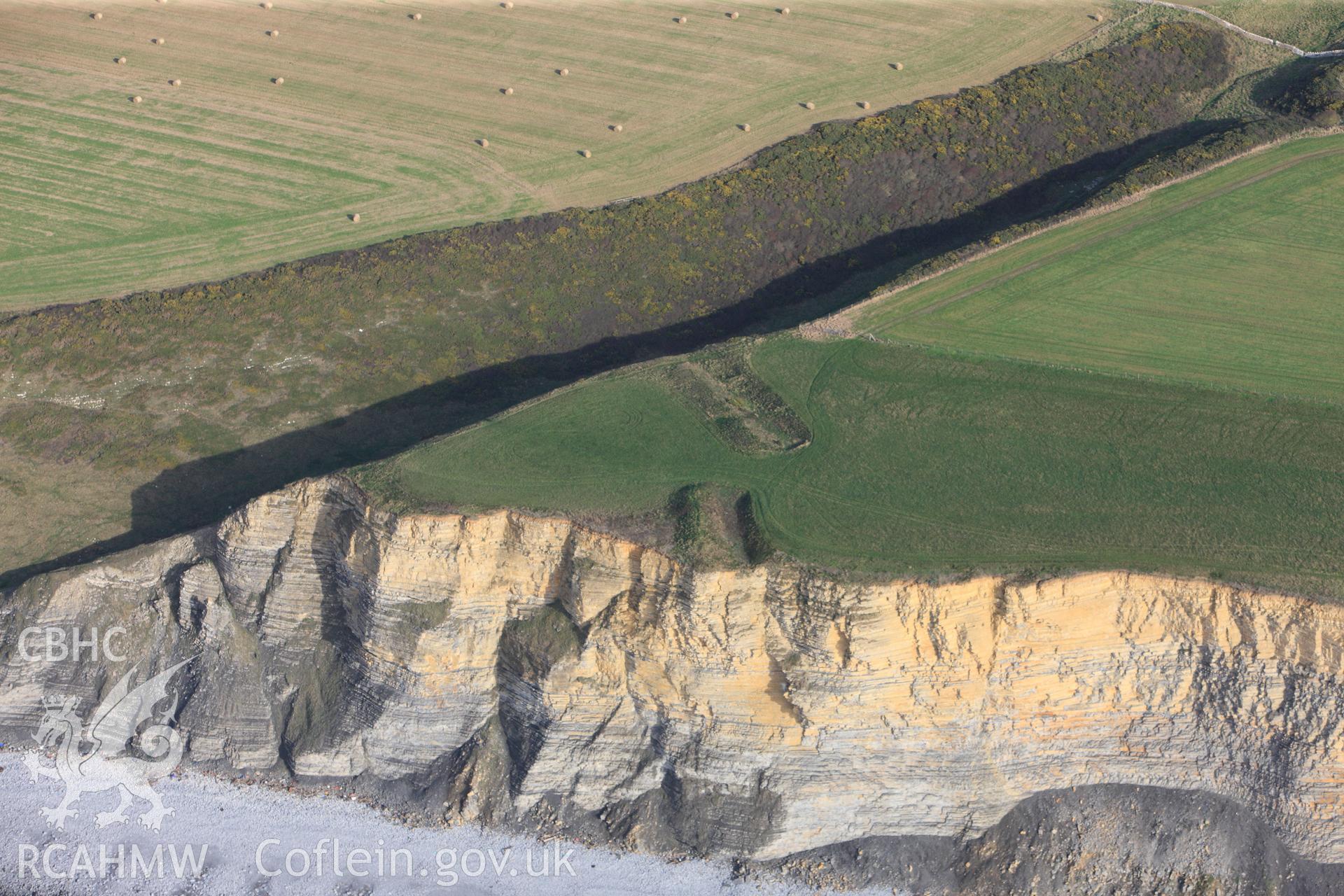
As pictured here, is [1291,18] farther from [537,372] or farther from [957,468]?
[537,372]

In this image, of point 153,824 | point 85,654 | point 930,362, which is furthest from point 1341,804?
point 85,654

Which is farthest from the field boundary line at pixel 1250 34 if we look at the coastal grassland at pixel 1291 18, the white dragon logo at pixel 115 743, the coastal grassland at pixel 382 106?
the white dragon logo at pixel 115 743

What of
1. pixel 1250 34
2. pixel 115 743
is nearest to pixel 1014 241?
pixel 1250 34

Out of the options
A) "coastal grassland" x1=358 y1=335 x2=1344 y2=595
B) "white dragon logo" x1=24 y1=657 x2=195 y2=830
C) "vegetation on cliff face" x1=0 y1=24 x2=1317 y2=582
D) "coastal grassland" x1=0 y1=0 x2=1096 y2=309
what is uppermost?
"coastal grassland" x1=0 y1=0 x2=1096 y2=309

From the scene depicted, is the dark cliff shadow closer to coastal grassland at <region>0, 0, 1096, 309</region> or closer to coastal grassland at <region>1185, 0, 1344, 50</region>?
coastal grassland at <region>0, 0, 1096, 309</region>

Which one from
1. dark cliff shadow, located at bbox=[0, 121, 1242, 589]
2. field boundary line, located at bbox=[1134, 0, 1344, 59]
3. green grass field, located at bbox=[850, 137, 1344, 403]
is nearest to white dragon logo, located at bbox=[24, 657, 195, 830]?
dark cliff shadow, located at bbox=[0, 121, 1242, 589]
